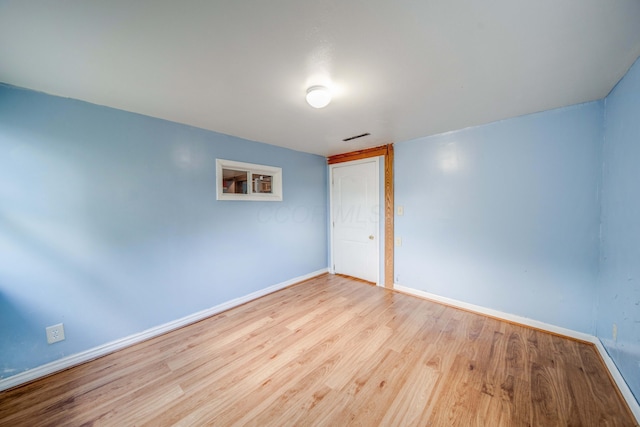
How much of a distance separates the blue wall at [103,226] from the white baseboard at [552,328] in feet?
8.13

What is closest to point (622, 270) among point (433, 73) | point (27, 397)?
point (433, 73)

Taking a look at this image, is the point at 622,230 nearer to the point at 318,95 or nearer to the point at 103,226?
the point at 318,95

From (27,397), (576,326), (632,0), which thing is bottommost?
(27,397)

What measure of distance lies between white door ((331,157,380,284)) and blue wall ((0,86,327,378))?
1657mm

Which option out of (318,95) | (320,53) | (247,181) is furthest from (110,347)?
(320,53)

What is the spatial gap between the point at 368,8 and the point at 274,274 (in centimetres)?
307

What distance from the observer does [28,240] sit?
1604 mm

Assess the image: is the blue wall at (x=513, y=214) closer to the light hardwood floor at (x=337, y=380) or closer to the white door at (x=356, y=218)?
the light hardwood floor at (x=337, y=380)

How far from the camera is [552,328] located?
208cm

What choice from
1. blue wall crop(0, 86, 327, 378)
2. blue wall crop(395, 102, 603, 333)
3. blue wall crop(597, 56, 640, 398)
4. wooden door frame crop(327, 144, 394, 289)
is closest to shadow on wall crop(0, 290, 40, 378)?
blue wall crop(0, 86, 327, 378)

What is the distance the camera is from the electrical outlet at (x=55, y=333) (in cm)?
167

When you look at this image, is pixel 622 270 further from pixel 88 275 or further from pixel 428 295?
pixel 88 275

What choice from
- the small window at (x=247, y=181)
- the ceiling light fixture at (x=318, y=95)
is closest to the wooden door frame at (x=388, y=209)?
the small window at (x=247, y=181)

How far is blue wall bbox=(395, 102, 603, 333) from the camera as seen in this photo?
6.37 ft
